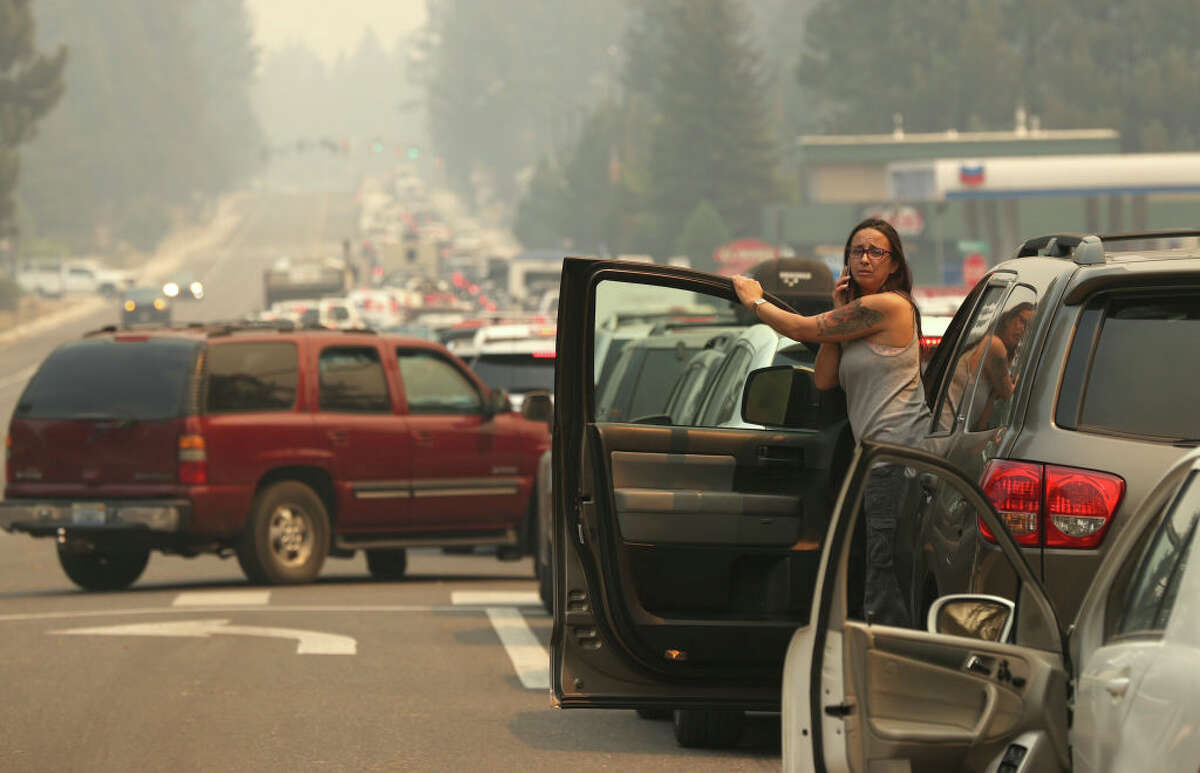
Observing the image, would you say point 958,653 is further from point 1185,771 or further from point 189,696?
point 189,696

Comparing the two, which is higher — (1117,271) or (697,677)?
(1117,271)

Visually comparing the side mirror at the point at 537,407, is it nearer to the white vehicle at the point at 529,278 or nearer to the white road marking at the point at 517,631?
the white road marking at the point at 517,631

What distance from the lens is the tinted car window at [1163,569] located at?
4.53 metres

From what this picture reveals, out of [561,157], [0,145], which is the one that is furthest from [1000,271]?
[561,157]

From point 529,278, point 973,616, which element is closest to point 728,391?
point 973,616

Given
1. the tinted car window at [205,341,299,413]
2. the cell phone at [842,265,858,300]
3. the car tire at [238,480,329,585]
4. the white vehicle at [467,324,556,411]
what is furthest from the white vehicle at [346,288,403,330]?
the cell phone at [842,265,858,300]

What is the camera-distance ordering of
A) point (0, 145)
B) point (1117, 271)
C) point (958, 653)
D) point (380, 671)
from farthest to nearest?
point (0, 145)
point (380, 671)
point (1117, 271)
point (958, 653)

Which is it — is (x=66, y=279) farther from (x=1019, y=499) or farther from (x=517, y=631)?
(x=1019, y=499)

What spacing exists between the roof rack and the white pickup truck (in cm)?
10464

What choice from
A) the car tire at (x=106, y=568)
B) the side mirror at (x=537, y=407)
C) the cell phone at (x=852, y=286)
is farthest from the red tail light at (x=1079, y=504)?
the car tire at (x=106, y=568)

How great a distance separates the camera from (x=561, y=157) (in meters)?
165

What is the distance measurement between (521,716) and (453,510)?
7188 millimetres

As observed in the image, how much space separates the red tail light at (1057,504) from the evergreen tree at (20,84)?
86060 mm

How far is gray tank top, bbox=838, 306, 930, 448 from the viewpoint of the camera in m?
7.46
